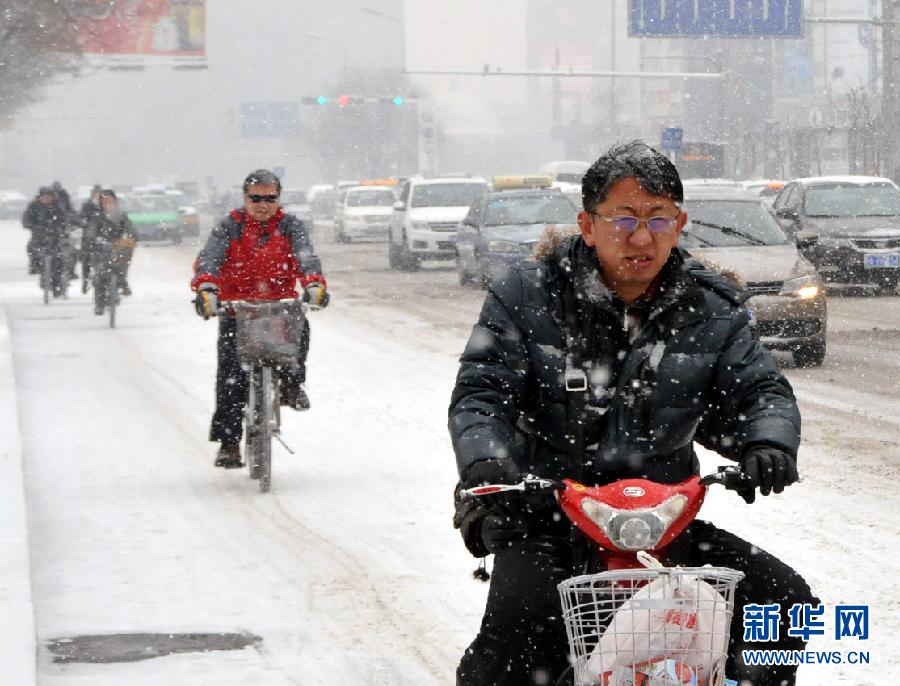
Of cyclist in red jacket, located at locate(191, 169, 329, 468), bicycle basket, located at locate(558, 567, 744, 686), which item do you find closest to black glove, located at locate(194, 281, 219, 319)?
cyclist in red jacket, located at locate(191, 169, 329, 468)

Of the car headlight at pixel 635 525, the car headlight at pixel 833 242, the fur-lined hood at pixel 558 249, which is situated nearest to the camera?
the car headlight at pixel 635 525

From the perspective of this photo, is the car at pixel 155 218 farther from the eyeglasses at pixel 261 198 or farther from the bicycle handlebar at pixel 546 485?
the bicycle handlebar at pixel 546 485

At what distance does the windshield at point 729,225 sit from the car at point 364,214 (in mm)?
31429

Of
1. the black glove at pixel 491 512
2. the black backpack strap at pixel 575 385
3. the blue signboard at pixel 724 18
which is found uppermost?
the blue signboard at pixel 724 18

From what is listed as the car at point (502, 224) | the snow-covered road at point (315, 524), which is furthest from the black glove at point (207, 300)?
the car at point (502, 224)

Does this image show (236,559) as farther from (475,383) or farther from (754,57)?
(754,57)

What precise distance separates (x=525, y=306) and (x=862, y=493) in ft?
19.8

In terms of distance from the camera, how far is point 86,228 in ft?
75.0

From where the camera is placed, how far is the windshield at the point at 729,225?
55.4 ft

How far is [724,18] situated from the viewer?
42031 mm

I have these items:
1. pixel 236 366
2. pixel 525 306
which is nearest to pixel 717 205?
pixel 236 366

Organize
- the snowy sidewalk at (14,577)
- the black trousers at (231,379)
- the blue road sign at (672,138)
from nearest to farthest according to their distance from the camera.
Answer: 1. the snowy sidewalk at (14,577)
2. the black trousers at (231,379)
3. the blue road sign at (672,138)

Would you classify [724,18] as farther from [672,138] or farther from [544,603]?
[544,603]

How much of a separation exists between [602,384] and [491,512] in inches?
14.6
